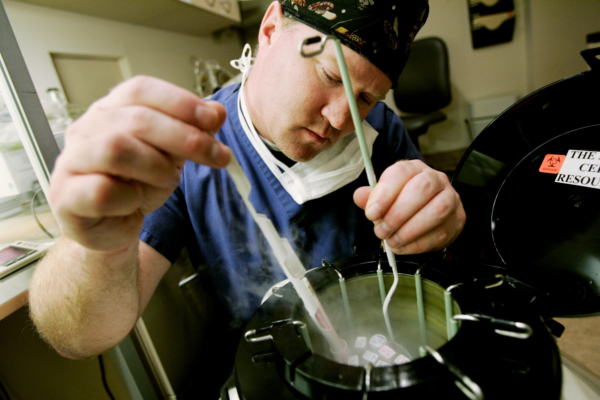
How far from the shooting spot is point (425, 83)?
2576 millimetres

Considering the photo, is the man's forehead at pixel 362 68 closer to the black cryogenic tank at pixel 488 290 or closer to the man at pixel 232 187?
the man at pixel 232 187

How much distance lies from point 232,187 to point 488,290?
1.89 ft

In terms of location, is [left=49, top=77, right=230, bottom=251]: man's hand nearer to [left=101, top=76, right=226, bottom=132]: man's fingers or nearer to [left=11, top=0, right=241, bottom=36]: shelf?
[left=101, top=76, right=226, bottom=132]: man's fingers

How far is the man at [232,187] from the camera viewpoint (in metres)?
0.29

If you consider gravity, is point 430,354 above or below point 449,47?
below

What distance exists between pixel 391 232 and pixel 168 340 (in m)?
0.89

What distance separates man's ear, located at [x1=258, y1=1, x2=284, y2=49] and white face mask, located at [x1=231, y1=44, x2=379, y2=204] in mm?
65

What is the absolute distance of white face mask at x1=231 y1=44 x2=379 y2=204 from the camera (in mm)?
730

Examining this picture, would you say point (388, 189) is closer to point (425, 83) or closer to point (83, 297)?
point (83, 297)

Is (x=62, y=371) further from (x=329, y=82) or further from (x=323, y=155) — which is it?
(x=329, y=82)

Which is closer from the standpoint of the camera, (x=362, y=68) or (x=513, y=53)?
(x=362, y=68)

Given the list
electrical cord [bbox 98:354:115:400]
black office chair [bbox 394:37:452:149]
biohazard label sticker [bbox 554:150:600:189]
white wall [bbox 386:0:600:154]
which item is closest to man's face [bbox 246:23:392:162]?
biohazard label sticker [bbox 554:150:600:189]

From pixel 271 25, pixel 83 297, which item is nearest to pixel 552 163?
pixel 271 25

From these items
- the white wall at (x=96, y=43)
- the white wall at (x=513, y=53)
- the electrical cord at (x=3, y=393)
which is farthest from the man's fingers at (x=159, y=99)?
the white wall at (x=513, y=53)
